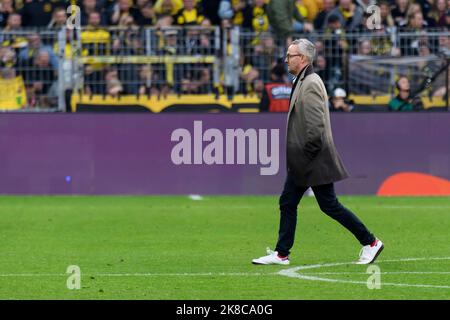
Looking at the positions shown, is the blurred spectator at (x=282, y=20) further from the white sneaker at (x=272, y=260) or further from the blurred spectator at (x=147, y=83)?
the white sneaker at (x=272, y=260)

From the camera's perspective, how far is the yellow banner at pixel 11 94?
2236 centimetres

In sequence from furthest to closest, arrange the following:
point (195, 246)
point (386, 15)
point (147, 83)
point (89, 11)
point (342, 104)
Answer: point (386, 15)
point (89, 11)
point (342, 104)
point (147, 83)
point (195, 246)

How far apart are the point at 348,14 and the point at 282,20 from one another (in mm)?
1825

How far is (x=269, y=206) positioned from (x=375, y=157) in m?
2.88

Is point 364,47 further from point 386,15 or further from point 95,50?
point 95,50

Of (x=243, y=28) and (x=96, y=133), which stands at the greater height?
(x=243, y=28)

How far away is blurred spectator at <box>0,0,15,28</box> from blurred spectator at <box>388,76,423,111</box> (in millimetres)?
6648

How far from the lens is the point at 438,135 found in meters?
22.4

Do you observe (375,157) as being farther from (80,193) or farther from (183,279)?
(183,279)

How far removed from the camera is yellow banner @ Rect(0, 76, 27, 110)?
73.4 feet

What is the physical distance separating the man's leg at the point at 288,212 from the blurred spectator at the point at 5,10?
470 inches

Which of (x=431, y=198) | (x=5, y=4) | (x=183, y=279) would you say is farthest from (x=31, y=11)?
(x=183, y=279)

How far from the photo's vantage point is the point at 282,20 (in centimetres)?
2281

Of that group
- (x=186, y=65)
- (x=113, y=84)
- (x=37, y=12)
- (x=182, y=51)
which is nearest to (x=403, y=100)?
(x=186, y=65)
